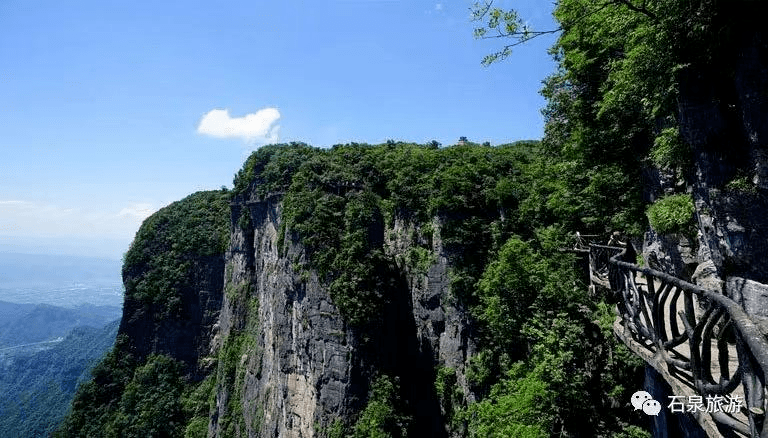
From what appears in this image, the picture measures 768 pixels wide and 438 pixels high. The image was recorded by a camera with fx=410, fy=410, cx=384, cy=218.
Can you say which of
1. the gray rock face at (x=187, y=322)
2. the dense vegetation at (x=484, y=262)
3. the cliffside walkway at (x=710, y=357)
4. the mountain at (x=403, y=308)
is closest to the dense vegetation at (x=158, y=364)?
the gray rock face at (x=187, y=322)

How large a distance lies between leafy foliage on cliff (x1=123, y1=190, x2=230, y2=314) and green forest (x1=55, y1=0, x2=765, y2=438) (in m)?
18.4

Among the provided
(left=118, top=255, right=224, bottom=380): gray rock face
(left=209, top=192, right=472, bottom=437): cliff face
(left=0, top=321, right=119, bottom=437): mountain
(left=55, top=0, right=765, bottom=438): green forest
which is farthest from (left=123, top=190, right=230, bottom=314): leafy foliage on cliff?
(left=0, top=321, right=119, bottom=437): mountain

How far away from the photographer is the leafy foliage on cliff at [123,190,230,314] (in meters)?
76.8

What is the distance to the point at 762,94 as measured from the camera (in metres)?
7.77

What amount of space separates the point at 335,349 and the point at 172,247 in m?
60.6

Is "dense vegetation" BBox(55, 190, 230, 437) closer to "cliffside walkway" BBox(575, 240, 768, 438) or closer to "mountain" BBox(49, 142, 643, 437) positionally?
"mountain" BBox(49, 142, 643, 437)

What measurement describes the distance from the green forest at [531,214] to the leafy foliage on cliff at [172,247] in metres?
18.4

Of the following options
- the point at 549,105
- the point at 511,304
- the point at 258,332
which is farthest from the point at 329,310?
the point at 549,105

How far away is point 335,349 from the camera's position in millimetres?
34438

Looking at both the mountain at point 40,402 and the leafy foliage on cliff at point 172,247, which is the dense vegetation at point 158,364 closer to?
the leafy foliage on cliff at point 172,247

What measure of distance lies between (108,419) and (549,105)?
80976 mm

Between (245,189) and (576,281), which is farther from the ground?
(245,189)

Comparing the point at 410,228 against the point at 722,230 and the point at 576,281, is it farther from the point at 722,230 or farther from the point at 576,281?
the point at 722,230

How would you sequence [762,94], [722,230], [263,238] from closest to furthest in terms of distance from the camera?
1. [762,94]
2. [722,230]
3. [263,238]
